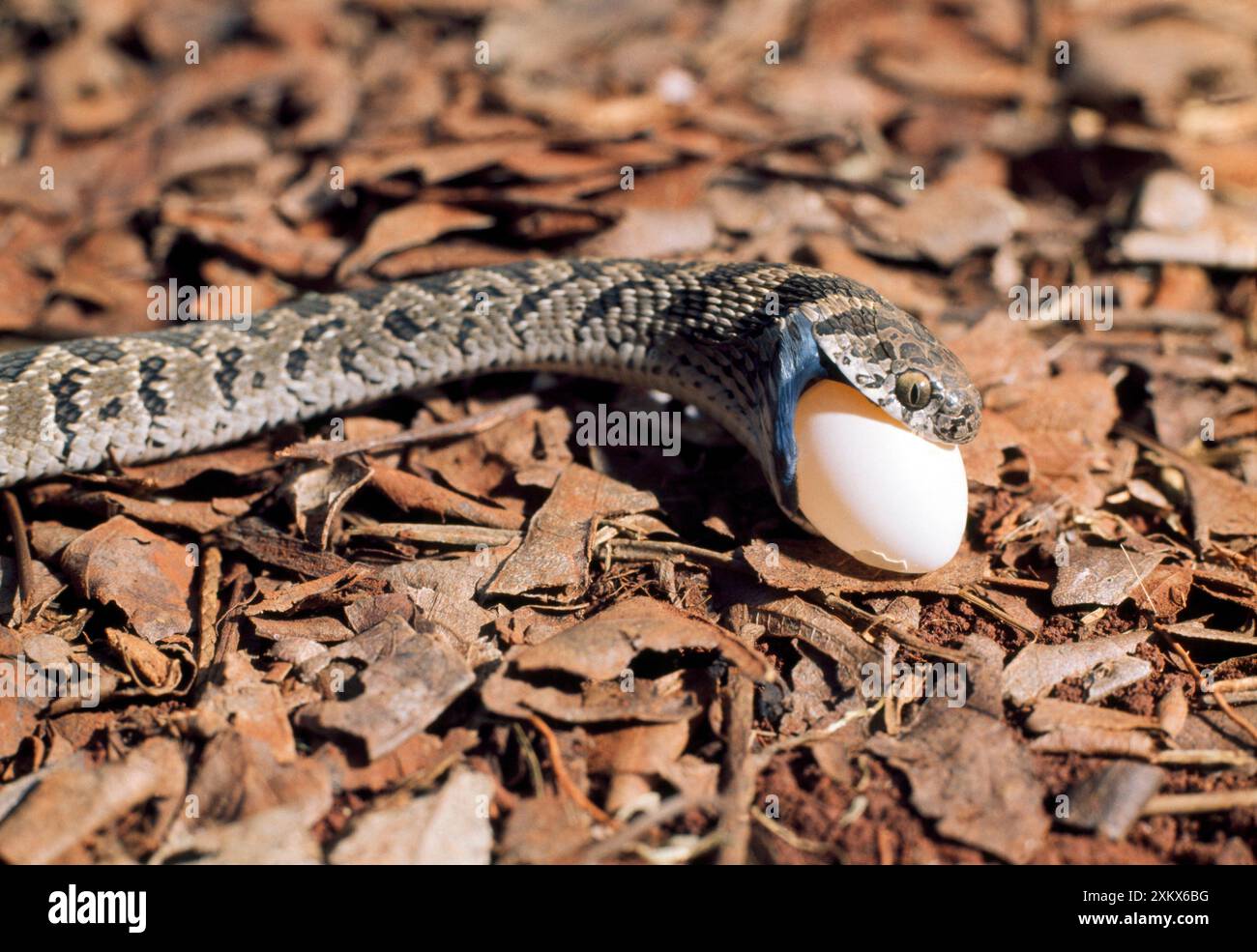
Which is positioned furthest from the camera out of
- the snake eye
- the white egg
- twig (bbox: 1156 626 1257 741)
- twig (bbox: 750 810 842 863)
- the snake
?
the snake

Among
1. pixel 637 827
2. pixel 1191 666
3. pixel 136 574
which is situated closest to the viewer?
pixel 637 827

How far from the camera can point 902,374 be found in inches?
180

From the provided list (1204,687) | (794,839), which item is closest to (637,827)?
(794,839)

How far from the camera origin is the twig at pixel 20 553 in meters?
4.72

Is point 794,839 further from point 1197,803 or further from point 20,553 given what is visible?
point 20,553

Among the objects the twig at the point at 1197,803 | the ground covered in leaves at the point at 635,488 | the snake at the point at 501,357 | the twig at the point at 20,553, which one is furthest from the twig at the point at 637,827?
the twig at the point at 20,553

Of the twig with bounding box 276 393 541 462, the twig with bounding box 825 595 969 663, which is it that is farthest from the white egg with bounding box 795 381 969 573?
the twig with bounding box 276 393 541 462

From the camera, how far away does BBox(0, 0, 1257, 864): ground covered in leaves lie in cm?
384

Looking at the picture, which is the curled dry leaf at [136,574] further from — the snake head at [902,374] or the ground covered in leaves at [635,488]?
the snake head at [902,374]

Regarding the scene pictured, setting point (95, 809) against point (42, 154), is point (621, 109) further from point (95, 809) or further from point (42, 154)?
point (95, 809)

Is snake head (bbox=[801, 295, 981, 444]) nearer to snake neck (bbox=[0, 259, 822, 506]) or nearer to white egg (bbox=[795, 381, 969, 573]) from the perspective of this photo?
white egg (bbox=[795, 381, 969, 573])

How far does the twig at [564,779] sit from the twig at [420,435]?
1.95 meters

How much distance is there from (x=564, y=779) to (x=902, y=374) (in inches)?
87.9

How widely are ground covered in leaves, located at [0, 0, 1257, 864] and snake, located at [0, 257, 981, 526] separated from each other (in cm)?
22
